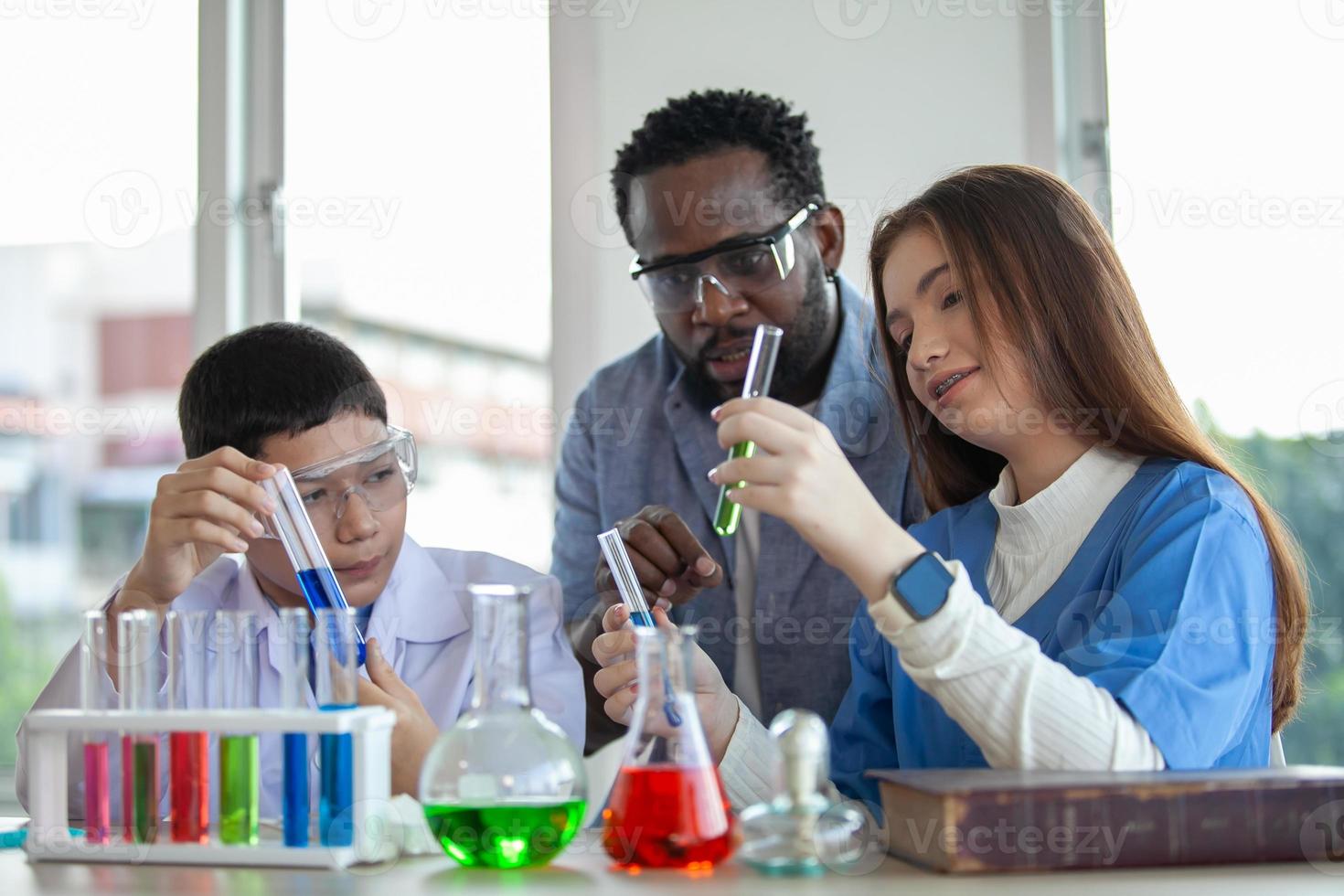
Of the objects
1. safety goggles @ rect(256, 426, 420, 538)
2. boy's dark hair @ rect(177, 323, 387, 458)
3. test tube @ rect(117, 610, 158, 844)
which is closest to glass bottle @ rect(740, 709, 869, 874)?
test tube @ rect(117, 610, 158, 844)

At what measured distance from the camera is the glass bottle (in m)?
0.96

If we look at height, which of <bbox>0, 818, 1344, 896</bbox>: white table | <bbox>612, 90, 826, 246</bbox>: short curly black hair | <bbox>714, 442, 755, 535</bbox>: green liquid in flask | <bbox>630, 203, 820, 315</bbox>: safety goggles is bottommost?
<bbox>0, 818, 1344, 896</bbox>: white table

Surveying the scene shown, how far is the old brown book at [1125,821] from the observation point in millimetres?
965

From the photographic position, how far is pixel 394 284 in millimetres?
3115

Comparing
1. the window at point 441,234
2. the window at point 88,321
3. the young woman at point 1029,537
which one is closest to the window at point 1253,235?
the young woman at point 1029,537

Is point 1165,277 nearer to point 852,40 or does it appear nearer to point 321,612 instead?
point 852,40

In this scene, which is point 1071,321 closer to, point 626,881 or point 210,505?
point 626,881

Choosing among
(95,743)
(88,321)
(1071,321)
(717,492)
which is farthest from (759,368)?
(88,321)

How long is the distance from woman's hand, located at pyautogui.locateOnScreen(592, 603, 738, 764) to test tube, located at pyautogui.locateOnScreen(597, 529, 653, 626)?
0.03ft

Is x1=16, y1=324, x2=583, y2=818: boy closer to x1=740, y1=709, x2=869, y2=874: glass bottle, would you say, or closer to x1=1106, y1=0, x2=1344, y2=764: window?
x1=740, y1=709, x2=869, y2=874: glass bottle

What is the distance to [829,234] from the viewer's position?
2.26 meters

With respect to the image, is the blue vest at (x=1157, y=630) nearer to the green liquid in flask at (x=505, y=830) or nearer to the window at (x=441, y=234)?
the green liquid in flask at (x=505, y=830)

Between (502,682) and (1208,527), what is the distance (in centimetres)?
→ 80

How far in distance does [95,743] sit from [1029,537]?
3.51ft
